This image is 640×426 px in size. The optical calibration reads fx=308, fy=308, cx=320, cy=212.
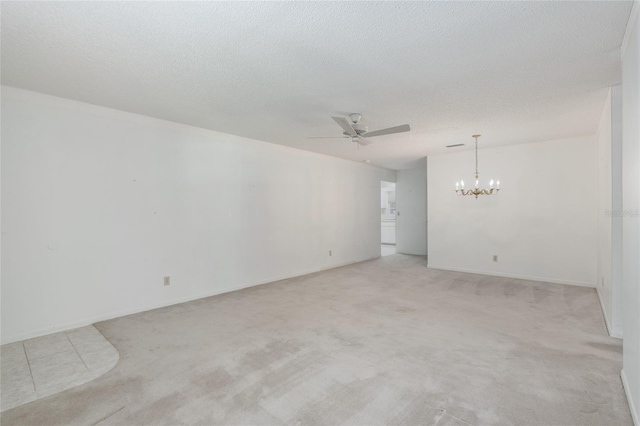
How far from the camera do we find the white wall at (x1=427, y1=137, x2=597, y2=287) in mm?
5008

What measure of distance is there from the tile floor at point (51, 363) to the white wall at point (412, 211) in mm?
7444

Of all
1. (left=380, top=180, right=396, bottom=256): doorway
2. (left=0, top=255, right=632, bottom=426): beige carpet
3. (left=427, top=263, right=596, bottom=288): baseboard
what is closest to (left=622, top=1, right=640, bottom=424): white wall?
(left=0, top=255, right=632, bottom=426): beige carpet

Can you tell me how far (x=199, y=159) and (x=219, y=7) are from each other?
9.48 ft

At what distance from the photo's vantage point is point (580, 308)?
12.7ft

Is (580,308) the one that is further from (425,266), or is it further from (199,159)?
(199,159)

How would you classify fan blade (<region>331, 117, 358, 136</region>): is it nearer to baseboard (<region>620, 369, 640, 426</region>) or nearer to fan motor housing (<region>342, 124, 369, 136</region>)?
fan motor housing (<region>342, 124, 369, 136</region>)

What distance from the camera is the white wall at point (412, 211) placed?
28.4 feet

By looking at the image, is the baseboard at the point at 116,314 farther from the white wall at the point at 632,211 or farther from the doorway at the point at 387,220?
the doorway at the point at 387,220

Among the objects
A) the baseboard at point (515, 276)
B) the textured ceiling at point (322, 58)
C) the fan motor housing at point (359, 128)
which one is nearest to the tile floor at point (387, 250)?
the baseboard at point (515, 276)

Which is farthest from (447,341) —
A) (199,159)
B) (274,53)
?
(199,159)

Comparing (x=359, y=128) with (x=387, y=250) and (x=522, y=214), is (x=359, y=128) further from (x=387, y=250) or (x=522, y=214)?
(x=387, y=250)

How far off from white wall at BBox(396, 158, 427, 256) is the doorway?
1.34 feet

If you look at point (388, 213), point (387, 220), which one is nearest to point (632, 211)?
point (387, 220)

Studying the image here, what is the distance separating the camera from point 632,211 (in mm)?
2014
